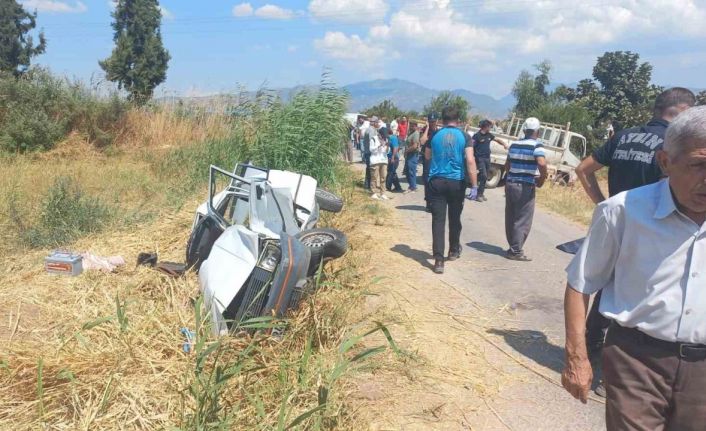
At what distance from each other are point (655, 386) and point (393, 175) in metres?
11.4

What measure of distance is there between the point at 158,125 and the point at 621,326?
655 inches

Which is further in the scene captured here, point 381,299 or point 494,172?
point 494,172

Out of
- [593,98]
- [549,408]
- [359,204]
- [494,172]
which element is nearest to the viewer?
[549,408]

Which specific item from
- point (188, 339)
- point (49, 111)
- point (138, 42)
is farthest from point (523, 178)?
point (138, 42)

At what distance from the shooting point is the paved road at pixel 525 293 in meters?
3.41

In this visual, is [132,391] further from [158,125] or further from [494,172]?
[158,125]

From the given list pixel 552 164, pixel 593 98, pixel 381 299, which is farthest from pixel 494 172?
pixel 593 98

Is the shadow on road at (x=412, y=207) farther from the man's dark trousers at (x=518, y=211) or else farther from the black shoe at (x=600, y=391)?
the black shoe at (x=600, y=391)

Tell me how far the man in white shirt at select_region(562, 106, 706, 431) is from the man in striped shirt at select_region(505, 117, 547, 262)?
465 centimetres

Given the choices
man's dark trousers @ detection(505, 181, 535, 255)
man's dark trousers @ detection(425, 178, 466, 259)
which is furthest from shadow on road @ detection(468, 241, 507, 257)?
man's dark trousers @ detection(425, 178, 466, 259)

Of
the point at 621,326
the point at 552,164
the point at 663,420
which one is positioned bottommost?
the point at 552,164

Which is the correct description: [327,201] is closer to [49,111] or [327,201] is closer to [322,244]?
[322,244]

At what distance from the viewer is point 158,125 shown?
1678 cm

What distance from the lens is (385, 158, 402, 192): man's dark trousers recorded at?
43.1ft
